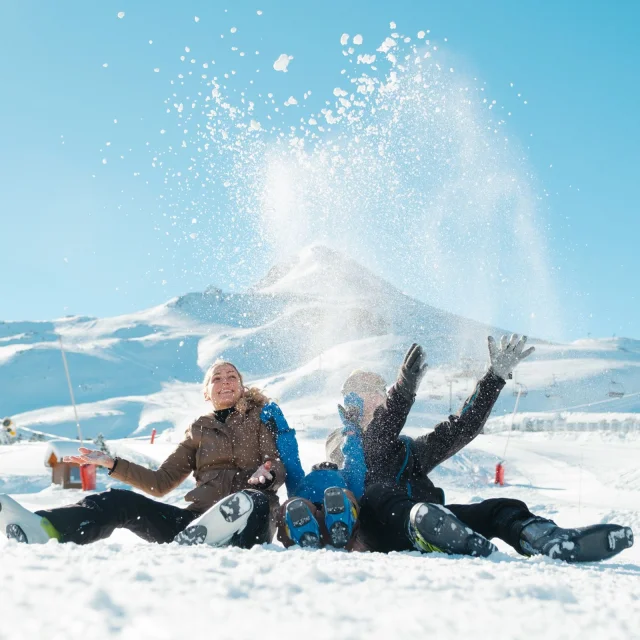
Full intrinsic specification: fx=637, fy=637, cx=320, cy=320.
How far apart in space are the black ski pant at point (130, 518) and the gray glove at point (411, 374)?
5.03 feet

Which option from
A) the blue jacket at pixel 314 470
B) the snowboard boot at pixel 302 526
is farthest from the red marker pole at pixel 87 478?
the snowboard boot at pixel 302 526

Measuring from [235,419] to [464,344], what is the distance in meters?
108

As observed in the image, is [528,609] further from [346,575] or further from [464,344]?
[464,344]

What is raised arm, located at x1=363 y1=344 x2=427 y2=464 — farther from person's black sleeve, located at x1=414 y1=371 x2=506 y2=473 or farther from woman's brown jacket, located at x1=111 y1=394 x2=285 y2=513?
woman's brown jacket, located at x1=111 y1=394 x2=285 y2=513

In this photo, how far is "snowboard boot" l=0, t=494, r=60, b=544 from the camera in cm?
289

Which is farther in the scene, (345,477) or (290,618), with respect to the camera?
(345,477)

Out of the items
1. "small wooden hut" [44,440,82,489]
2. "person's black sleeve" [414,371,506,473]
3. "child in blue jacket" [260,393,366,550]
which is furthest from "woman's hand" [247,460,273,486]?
"small wooden hut" [44,440,82,489]

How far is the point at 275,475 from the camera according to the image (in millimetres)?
3629

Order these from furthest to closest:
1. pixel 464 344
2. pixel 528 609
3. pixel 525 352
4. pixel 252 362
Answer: pixel 252 362 < pixel 464 344 < pixel 525 352 < pixel 528 609

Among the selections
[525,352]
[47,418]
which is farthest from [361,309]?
[525,352]

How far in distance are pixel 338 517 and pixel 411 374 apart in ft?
5.43

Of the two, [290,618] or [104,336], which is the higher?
[104,336]

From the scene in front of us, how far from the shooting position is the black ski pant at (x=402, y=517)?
333 centimetres

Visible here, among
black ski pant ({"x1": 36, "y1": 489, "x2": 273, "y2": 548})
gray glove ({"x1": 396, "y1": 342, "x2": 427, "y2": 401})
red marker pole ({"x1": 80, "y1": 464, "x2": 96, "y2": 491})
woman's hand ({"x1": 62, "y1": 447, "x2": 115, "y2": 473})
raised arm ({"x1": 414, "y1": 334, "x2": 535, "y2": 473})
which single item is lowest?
red marker pole ({"x1": 80, "y1": 464, "x2": 96, "y2": 491})
